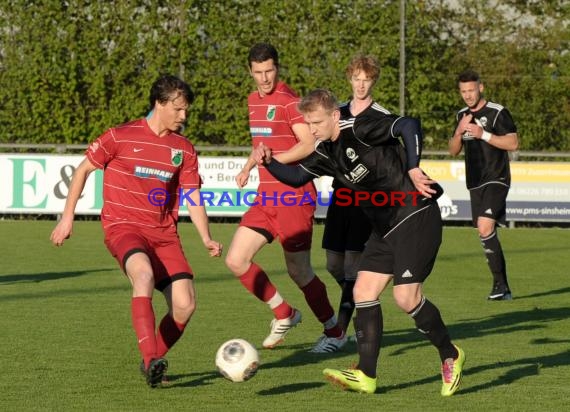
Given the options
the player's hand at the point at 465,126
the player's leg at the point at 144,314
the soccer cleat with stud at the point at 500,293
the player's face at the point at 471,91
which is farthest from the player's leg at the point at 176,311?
the player's face at the point at 471,91

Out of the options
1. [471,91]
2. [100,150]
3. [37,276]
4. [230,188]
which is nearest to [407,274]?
[100,150]

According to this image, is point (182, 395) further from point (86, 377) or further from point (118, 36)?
point (118, 36)

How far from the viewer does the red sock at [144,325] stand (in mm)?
6836

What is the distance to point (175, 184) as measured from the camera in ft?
24.6

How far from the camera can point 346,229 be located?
910 centimetres

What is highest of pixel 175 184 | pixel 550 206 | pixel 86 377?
pixel 175 184

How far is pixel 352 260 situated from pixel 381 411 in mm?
2632

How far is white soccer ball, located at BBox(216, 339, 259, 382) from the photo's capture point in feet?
22.7

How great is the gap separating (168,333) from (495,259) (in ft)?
Answer: 18.4

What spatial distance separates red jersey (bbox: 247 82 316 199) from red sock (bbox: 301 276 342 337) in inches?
26.1

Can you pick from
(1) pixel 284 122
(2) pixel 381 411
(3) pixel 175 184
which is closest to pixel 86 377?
(3) pixel 175 184

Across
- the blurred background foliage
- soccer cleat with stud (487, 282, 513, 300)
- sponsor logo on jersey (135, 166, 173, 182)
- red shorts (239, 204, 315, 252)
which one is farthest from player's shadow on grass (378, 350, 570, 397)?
the blurred background foliage

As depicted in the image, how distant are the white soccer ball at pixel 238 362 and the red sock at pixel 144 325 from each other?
414 mm

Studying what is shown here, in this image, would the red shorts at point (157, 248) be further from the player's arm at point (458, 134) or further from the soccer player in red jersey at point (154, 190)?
the player's arm at point (458, 134)
